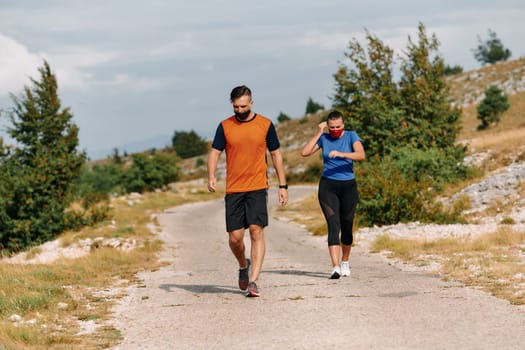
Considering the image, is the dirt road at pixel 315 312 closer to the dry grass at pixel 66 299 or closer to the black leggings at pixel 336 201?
the dry grass at pixel 66 299

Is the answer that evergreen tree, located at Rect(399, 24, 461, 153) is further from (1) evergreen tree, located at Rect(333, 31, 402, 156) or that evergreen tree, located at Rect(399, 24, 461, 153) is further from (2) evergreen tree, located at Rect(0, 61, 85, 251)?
(2) evergreen tree, located at Rect(0, 61, 85, 251)

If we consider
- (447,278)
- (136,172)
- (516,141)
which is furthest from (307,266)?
(136,172)

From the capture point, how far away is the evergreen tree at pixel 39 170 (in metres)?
24.2

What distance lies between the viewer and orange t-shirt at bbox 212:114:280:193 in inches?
319

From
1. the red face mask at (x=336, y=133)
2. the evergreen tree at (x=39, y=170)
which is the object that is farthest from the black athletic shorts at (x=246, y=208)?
the evergreen tree at (x=39, y=170)

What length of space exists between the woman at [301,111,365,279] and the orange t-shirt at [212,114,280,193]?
1.18 metres

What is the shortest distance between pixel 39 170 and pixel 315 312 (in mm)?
19722

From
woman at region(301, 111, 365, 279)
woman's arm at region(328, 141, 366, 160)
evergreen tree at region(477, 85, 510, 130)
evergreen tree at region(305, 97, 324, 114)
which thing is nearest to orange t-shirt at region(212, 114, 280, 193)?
woman's arm at region(328, 141, 366, 160)

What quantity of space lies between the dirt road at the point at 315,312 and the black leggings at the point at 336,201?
31.1 inches

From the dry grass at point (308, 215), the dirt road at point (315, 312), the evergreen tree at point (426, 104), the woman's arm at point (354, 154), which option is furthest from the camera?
the evergreen tree at point (426, 104)

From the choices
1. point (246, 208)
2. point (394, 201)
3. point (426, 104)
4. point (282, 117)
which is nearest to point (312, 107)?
point (282, 117)

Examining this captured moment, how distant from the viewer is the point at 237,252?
852 centimetres

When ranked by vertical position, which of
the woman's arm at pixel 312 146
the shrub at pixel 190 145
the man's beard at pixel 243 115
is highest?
the shrub at pixel 190 145

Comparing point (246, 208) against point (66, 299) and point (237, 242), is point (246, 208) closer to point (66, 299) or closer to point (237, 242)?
point (237, 242)
